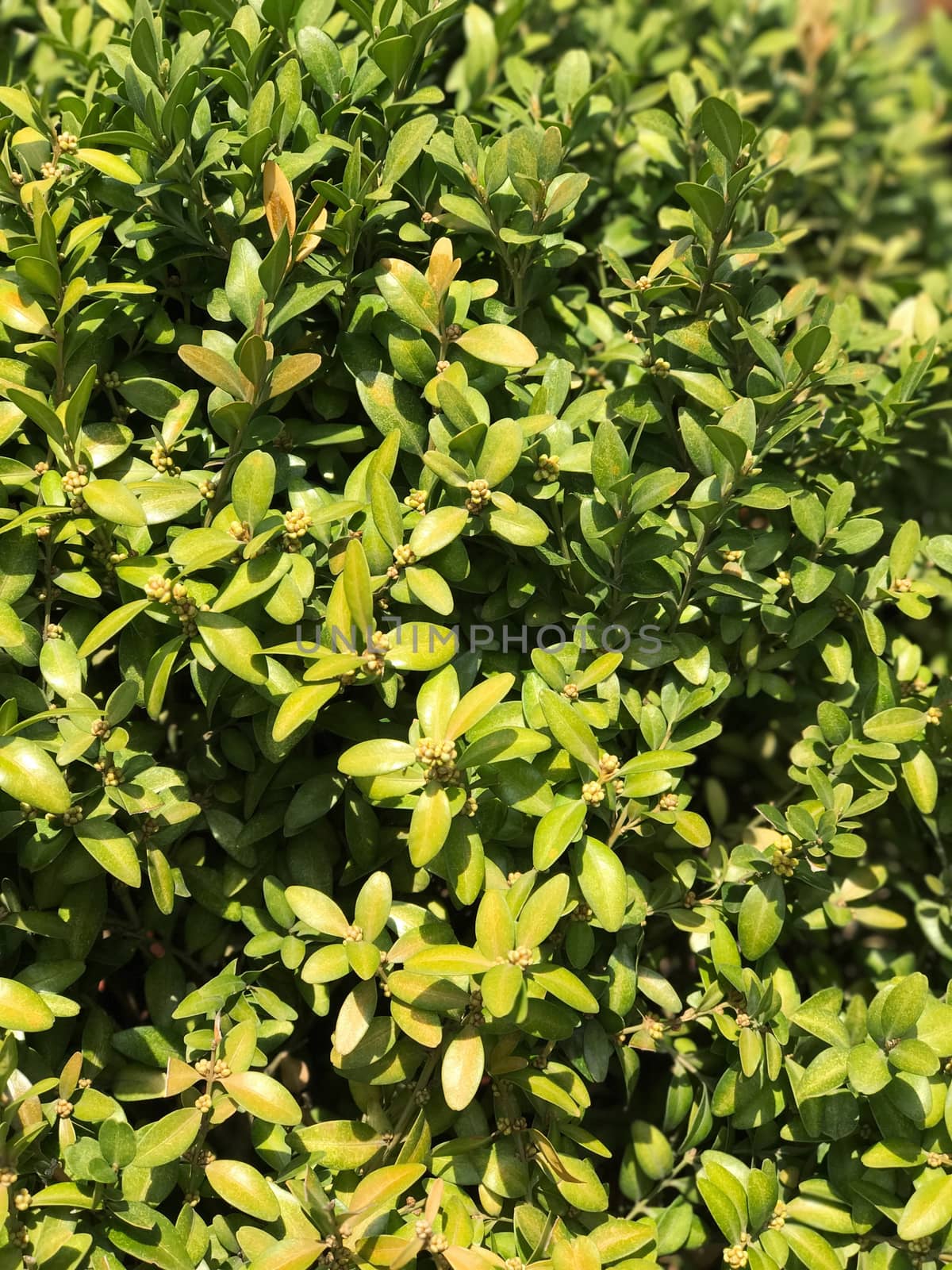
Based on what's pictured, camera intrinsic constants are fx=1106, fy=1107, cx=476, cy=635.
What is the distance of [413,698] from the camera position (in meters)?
1.75

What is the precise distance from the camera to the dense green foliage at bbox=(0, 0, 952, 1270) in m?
1.48

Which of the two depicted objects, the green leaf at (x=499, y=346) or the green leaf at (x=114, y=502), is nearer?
the green leaf at (x=114, y=502)

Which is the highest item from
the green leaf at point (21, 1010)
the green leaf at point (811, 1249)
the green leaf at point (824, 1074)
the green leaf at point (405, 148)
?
the green leaf at point (405, 148)

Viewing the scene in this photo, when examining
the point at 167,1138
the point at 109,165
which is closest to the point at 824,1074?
the point at 167,1138

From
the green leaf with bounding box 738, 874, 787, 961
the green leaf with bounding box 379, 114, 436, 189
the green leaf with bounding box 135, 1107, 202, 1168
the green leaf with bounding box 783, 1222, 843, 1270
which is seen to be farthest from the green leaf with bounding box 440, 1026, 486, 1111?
the green leaf with bounding box 379, 114, 436, 189

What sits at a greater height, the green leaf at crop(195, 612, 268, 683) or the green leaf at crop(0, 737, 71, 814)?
the green leaf at crop(195, 612, 268, 683)

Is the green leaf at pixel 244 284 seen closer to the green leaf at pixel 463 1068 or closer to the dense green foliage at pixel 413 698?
the dense green foliage at pixel 413 698

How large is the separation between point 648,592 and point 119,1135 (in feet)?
3.49

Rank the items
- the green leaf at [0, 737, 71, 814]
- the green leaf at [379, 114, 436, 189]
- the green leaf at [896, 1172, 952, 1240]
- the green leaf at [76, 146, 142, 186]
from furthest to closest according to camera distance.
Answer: the green leaf at [379, 114, 436, 189], the green leaf at [76, 146, 142, 186], the green leaf at [896, 1172, 952, 1240], the green leaf at [0, 737, 71, 814]

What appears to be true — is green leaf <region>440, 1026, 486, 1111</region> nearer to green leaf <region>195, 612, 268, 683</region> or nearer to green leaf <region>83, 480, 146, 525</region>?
green leaf <region>195, 612, 268, 683</region>

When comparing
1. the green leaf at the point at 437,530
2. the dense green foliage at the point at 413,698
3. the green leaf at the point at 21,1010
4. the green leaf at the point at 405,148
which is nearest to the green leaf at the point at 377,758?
the dense green foliage at the point at 413,698

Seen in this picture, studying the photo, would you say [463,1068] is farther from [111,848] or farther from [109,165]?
[109,165]

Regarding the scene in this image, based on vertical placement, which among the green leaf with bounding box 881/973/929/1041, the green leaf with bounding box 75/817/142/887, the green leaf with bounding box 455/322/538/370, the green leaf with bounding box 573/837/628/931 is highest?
the green leaf with bounding box 455/322/538/370

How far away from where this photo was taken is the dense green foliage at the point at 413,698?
1.48 meters
